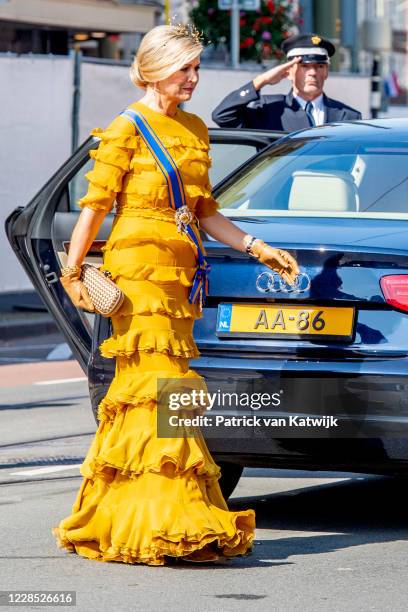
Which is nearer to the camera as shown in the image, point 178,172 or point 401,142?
point 178,172

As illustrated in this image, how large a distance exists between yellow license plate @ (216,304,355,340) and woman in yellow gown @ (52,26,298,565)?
40cm

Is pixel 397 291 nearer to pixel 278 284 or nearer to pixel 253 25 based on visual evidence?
pixel 278 284

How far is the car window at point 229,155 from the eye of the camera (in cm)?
882

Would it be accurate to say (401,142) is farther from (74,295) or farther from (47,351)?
(47,351)

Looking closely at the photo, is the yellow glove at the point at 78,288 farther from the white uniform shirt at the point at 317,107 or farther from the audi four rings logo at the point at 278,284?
the white uniform shirt at the point at 317,107

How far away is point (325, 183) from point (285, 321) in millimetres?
1044

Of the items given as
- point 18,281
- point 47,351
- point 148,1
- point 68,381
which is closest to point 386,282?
point 68,381

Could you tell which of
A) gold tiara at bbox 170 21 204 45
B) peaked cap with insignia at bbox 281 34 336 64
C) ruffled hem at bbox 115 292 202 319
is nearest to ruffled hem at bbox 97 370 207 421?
ruffled hem at bbox 115 292 202 319

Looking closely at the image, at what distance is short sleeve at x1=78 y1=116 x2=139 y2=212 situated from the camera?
5887 mm

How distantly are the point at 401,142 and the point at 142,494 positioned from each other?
2.24 meters

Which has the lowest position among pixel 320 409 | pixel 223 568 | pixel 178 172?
pixel 223 568

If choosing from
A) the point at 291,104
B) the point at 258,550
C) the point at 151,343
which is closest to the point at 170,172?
the point at 151,343

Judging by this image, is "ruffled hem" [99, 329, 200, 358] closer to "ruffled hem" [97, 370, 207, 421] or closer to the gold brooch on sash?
"ruffled hem" [97, 370, 207, 421]

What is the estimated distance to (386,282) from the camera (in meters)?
6.18
